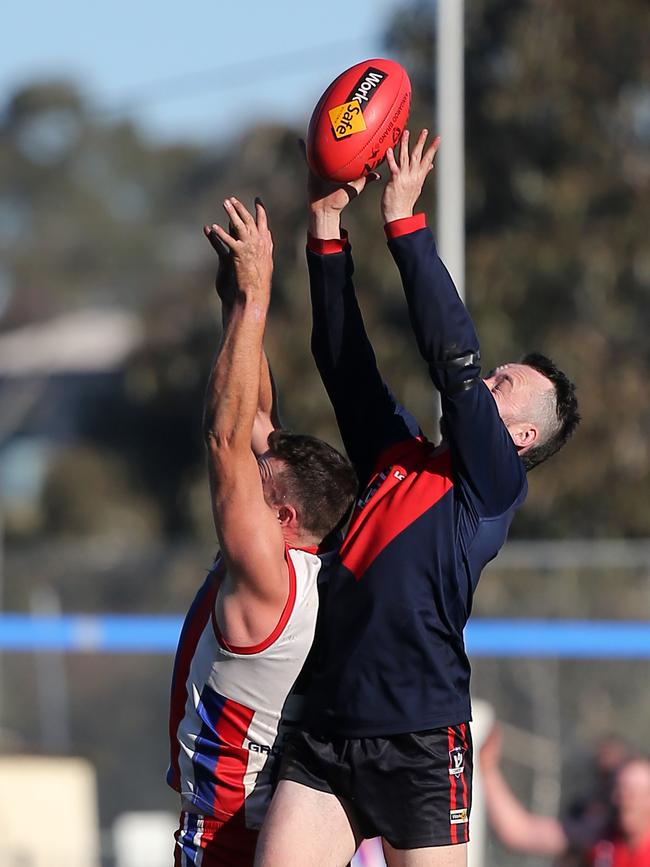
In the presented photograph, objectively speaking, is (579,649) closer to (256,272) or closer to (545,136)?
(256,272)

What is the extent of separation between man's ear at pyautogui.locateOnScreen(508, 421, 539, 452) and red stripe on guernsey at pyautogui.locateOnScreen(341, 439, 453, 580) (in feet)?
0.67

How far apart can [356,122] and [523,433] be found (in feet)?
3.30

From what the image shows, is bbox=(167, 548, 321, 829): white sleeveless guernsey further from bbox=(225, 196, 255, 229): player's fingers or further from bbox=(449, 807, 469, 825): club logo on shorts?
bbox=(225, 196, 255, 229): player's fingers

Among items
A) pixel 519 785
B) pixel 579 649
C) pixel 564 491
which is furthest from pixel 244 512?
pixel 564 491

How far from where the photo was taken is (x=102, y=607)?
1191 cm

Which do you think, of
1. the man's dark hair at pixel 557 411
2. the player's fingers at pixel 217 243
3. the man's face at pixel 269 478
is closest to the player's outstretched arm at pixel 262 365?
the player's fingers at pixel 217 243

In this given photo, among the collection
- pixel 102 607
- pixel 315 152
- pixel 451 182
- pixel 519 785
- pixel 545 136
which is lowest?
pixel 519 785

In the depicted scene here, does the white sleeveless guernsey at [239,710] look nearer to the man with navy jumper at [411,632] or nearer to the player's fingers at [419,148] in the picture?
the man with navy jumper at [411,632]

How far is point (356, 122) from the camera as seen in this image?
4.48 meters

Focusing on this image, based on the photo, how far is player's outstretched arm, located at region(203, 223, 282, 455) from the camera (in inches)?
164

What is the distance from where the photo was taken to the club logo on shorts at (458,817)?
14.1 feet

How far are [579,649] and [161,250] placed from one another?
91.6ft

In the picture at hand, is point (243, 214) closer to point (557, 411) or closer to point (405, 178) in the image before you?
point (405, 178)

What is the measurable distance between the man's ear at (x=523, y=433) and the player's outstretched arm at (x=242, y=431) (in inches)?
31.6
